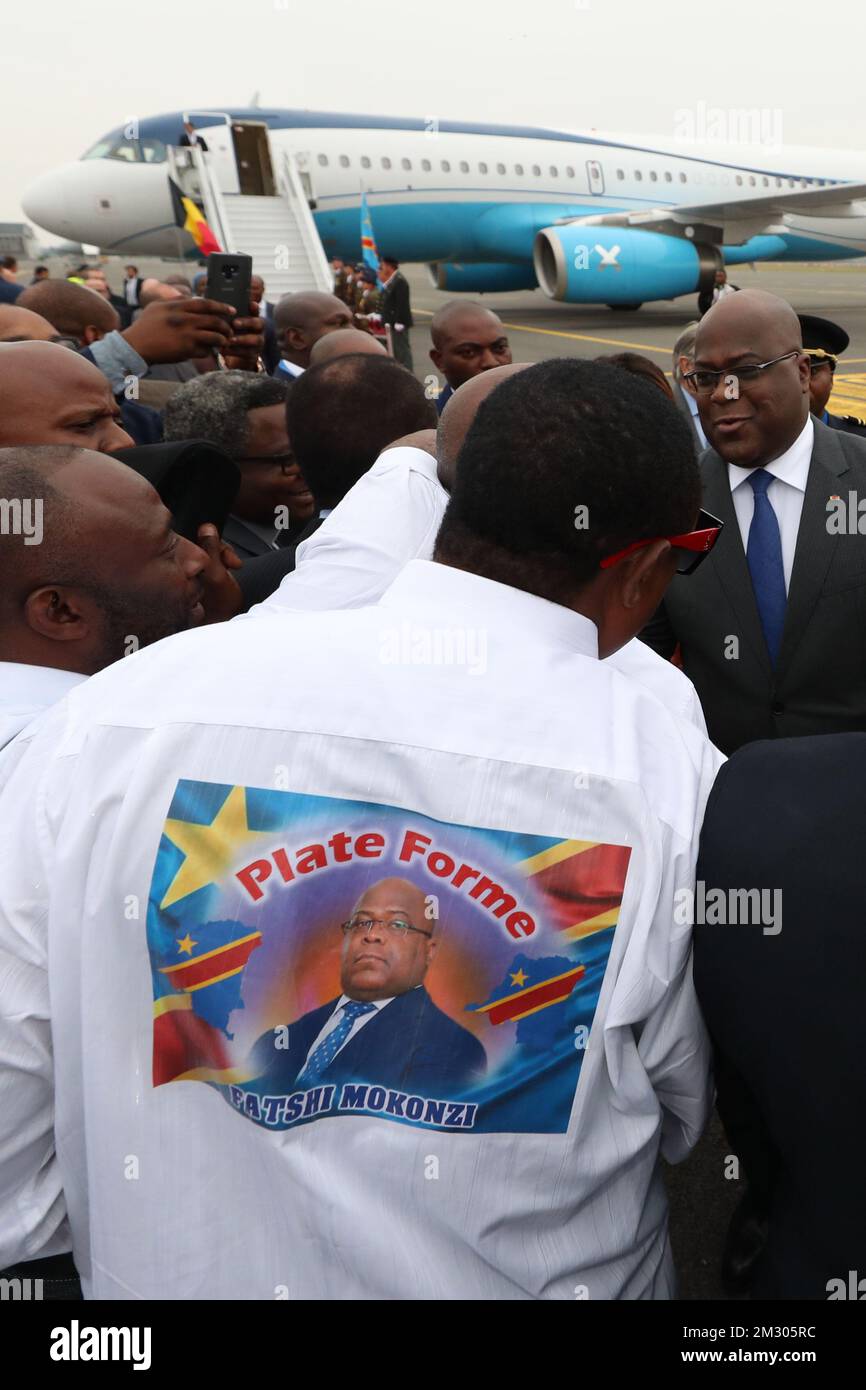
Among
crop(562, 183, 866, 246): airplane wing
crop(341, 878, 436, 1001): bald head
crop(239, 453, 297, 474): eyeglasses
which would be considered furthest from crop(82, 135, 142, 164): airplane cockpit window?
crop(341, 878, 436, 1001): bald head

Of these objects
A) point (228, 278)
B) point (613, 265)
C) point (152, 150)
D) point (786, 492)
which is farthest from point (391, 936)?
point (152, 150)

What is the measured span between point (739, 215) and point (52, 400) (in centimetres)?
2186

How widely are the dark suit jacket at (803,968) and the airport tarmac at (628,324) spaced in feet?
36.7

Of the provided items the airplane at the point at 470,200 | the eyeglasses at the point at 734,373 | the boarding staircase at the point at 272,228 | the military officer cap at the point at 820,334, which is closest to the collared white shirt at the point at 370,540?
the eyeglasses at the point at 734,373

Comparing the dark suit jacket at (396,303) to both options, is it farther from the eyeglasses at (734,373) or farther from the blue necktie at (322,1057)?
the blue necktie at (322,1057)

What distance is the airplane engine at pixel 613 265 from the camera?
1950 centimetres

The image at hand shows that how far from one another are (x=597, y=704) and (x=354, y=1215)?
0.69m

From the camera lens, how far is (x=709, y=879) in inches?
51.0

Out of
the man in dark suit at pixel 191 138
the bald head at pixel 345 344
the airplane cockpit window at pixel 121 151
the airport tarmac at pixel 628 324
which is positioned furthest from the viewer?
the airplane cockpit window at pixel 121 151

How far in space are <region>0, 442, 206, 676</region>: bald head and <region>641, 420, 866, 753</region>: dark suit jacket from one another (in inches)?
70.6

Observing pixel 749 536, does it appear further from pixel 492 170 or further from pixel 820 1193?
pixel 492 170

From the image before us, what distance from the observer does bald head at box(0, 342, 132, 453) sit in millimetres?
2838

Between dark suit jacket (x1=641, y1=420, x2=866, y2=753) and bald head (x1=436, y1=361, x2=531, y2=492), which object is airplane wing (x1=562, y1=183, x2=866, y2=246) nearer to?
dark suit jacket (x1=641, y1=420, x2=866, y2=753)

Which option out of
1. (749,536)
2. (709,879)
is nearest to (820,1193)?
(709,879)
